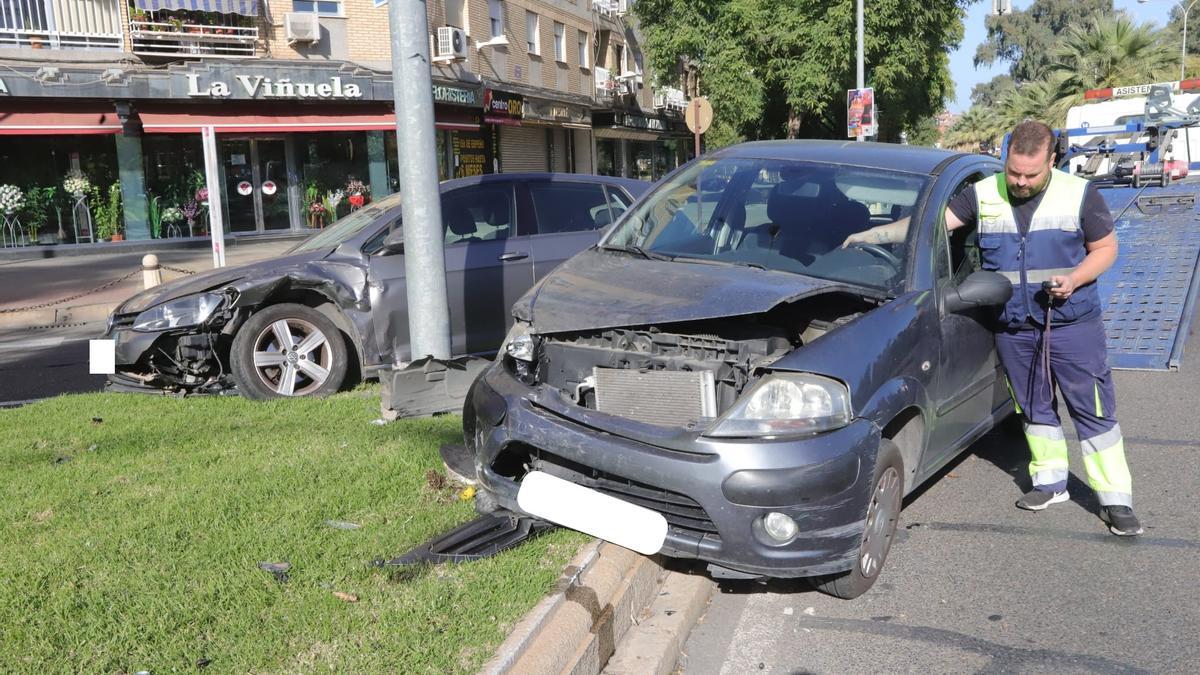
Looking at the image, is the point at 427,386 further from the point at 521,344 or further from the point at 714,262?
the point at 714,262

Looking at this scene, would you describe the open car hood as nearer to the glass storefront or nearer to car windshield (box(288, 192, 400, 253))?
car windshield (box(288, 192, 400, 253))

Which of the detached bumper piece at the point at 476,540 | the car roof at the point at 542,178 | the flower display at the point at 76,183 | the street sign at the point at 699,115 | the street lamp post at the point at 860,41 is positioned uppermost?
the street lamp post at the point at 860,41

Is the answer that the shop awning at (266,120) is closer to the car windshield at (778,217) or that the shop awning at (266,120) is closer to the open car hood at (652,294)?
the car windshield at (778,217)

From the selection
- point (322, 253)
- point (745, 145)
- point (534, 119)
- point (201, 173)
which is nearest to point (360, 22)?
point (201, 173)

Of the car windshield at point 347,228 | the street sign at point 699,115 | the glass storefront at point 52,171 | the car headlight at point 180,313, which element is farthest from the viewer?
the glass storefront at point 52,171

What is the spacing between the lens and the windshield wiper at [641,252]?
15.6 ft

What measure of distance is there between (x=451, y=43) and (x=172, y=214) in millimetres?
7557

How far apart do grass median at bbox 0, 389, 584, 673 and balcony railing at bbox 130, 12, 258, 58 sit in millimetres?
16068

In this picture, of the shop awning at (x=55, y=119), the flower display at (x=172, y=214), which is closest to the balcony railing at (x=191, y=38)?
the shop awning at (x=55, y=119)

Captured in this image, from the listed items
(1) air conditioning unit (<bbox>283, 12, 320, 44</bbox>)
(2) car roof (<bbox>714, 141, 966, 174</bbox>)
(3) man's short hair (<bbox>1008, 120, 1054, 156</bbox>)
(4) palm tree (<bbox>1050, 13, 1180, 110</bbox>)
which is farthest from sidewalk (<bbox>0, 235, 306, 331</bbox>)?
(4) palm tree (<bbox>1050, 13, 1180, 110</bbox>)

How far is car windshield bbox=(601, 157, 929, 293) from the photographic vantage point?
14.5 ft

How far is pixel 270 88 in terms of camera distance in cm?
2033

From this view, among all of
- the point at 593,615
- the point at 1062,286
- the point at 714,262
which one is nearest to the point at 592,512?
the point at 593,615

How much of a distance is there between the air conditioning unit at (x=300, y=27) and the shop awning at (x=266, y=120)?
1.55 meters
